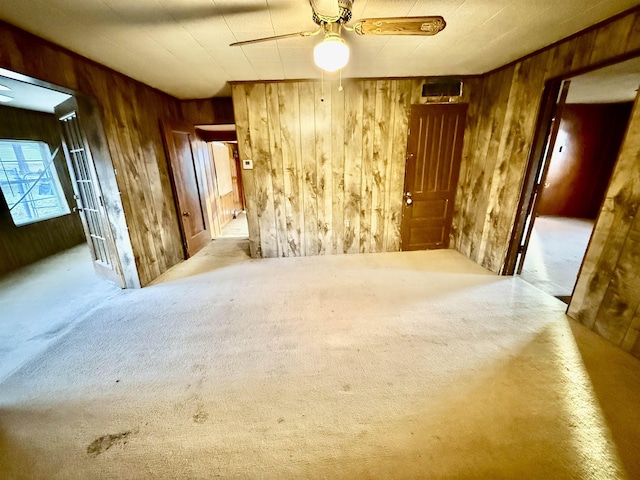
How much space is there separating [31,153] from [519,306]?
23.8ft

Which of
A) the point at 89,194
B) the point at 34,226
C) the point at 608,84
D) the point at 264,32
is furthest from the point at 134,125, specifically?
the point at 608,84

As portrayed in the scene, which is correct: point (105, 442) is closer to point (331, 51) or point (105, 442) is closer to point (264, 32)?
→ point (331, 51)

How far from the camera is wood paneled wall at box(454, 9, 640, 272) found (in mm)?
1946

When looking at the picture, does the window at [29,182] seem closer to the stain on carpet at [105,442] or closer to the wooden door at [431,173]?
the stain on carpet at [105,442]

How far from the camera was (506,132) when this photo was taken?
9.46 feet

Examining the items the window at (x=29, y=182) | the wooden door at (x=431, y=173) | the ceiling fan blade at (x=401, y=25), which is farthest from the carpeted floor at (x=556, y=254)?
the window at (x=29, y=182)

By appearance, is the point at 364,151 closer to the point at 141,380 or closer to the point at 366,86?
the point at 366,86

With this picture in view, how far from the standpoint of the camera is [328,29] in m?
1.59

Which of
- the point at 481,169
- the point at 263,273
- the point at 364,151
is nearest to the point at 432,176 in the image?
the point at 481,169

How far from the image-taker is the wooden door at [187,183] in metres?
3.57

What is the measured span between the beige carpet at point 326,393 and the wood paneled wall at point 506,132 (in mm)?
944

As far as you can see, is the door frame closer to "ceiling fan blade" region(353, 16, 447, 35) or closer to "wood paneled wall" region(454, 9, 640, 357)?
"wood paneled wall" region(454, 9, 640, 357)

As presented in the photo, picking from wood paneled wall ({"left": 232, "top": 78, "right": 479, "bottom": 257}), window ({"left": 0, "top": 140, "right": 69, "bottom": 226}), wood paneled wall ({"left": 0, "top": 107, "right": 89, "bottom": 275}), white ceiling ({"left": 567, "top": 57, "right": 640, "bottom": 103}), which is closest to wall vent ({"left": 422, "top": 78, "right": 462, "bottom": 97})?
wood paneled wall ({"left": 232, "top": 78, "right": 479, "bottom": 257})

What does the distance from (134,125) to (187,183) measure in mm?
1100
